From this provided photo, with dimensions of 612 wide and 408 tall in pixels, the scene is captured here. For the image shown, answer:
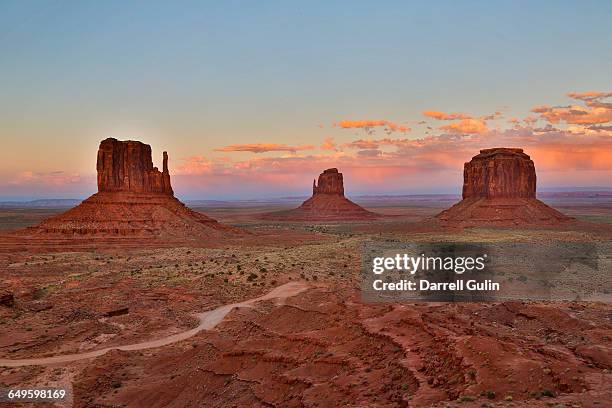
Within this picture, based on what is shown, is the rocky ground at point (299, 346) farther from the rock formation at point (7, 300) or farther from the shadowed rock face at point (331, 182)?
the shadowed rock face at point (331, 182)

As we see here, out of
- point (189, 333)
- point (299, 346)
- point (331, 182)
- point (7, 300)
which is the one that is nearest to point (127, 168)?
point (7, 300)

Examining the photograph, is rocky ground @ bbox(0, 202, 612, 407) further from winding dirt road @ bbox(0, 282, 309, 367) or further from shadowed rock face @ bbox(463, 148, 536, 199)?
shadowed rock face @ bbox(463, 148, 536, 199)

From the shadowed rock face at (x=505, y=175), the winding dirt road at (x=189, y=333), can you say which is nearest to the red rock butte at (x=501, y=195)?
the shadowed rock face at (x=505, y=175)

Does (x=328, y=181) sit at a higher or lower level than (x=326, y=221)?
higher

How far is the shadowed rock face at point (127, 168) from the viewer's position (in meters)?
87.9

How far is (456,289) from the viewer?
3669cm

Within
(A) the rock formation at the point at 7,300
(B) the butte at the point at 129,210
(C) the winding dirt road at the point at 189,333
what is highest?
(B) the butte at the point at 129,210

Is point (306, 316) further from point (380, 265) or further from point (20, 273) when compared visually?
point (20, 273)

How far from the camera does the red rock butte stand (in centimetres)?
11200

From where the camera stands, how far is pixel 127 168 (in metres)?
88.9

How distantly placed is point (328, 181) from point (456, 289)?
145 meters

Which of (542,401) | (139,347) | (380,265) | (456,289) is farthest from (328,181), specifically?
(542,401)

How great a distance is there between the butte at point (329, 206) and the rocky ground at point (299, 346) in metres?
120

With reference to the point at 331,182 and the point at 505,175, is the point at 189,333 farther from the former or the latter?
the point at 331,182
